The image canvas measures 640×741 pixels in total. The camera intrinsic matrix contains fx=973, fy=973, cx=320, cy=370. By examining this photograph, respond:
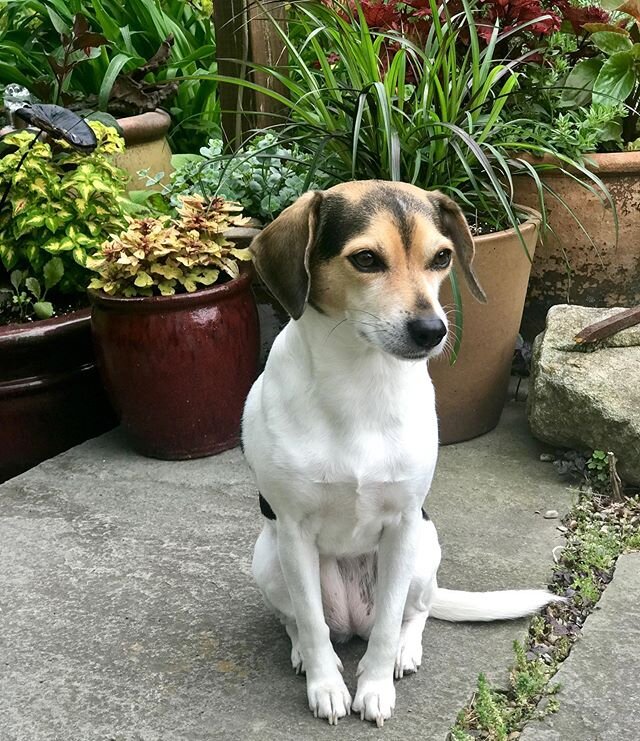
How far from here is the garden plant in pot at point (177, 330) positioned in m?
4.04

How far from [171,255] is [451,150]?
124cm

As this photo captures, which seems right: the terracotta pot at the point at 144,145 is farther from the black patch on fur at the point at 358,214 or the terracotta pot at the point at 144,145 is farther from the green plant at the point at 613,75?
the black patch on fur at the point at 358,214

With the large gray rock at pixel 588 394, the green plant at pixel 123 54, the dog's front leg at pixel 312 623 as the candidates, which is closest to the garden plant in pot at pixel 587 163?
the large gray rock at pixel 588 394

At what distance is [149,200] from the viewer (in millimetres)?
4984

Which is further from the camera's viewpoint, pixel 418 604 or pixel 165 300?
pixel 165 300

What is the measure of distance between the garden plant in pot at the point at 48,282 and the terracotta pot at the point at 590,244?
195 cm

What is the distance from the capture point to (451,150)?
4020mm

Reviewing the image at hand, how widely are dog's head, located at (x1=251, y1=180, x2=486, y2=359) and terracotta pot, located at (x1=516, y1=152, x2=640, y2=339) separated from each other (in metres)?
2.26

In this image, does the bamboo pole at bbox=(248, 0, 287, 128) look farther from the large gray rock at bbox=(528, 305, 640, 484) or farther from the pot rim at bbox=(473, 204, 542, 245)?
the large gray rock at bbox=(528, 305, 640, 484)

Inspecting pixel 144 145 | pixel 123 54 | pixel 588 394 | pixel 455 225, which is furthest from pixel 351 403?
pixel 123 54

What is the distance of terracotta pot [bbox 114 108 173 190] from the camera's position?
512cm

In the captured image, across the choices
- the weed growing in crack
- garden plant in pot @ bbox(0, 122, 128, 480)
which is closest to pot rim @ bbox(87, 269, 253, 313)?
garden plant in pot @ bbox(0, 122, 128, 480)

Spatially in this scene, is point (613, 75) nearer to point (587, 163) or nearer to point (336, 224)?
point (587, 163)

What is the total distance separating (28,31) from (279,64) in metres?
1.99
